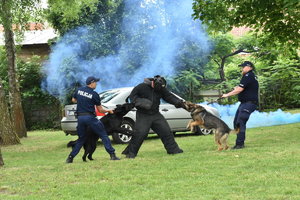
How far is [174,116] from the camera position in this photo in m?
14.3

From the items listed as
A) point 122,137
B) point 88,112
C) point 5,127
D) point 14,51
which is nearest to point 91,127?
point 88,112

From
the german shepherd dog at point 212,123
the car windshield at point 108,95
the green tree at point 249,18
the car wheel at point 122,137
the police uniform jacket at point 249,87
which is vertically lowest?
the car wheel at point 122,137

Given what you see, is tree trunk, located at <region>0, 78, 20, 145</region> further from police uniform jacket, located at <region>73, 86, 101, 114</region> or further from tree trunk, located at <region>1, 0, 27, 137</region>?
police uniform jacket, located at <region>73, 86, 101, 114</region>

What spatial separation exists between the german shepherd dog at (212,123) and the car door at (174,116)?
3.86m

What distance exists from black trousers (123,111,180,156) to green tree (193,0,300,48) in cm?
605

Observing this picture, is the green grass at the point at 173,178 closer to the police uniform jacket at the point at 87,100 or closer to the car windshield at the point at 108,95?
the police uniform jacket at the point at 87,100

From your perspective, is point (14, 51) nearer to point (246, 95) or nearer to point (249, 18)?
point (249, 18)

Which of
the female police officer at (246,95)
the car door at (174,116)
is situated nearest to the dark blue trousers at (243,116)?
the female police officer at (246,95)

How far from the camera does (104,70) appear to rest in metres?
21.3

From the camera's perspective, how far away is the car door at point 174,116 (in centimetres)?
1416

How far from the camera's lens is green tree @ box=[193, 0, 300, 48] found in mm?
14547

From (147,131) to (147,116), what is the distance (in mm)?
328

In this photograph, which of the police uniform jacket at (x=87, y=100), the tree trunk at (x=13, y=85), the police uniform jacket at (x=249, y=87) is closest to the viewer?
the police uniform jacket at (x=87, y=100)

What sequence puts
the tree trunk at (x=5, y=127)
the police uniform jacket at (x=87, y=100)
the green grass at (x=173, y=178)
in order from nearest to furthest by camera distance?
the green grass at (x=173, y=178) → the police uniform jacket at (x=87, y=100) → the tree trunk at (x=5, y=127)
